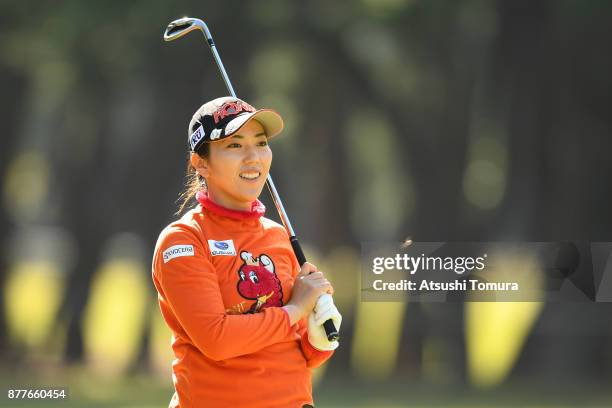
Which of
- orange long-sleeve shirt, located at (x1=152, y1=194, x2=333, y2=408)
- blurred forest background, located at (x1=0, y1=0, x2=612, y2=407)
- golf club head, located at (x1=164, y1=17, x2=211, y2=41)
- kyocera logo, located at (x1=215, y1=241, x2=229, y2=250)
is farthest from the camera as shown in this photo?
blurred forest background, located at (x1=0, y1=0, x2=612, y2=407)

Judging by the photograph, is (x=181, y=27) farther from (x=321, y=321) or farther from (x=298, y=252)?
(x=321, y=321)

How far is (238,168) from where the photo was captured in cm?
297

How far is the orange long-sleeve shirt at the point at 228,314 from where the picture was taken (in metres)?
2.73

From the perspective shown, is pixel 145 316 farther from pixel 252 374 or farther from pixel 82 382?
pixel 252 374

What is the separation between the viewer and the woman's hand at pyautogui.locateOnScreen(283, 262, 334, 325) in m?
2.87

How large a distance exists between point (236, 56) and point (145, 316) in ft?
11.9

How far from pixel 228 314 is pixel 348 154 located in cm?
997

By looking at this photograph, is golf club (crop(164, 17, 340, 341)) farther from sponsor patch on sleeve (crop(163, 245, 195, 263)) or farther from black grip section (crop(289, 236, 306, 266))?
sponsor patch on sleeve (crop(163, 245, 195, 263))

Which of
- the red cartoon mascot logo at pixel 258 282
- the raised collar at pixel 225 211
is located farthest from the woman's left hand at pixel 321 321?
the raised collar at pixel 225 211

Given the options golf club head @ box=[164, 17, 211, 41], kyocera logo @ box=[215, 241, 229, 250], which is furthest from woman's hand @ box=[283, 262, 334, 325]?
golf club head @ box=[164, 17, 211, 41]

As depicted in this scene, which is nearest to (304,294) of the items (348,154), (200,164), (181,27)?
(200,164)

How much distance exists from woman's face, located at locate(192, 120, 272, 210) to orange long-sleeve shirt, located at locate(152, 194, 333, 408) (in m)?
0.05

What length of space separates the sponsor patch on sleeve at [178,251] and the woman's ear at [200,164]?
331mm

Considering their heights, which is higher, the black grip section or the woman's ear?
the woman's ear
